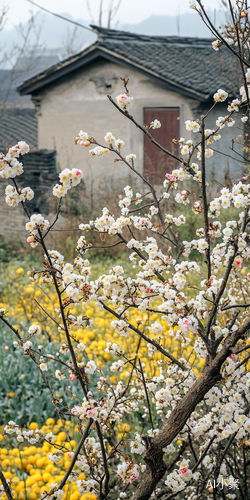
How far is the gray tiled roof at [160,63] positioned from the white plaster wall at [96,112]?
0.40 m

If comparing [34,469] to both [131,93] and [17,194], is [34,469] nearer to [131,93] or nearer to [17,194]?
[17,194]

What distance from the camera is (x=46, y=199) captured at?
29.1 ft

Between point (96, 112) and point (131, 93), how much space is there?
3.27 feet

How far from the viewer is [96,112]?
12.3 meters

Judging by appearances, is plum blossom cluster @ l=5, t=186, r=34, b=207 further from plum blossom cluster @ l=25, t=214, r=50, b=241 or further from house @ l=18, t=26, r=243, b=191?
house @ l=18, t=26, r=243, b=191

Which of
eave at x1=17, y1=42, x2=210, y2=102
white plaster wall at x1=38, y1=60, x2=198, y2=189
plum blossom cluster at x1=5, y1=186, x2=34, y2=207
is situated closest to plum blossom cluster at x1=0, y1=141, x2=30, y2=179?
plum blossom cluster at x1=5, y1=186, x2=34, y2=207

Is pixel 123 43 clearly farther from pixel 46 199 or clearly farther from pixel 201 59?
pixel 46 199

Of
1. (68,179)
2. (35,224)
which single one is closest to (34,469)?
(35,224)

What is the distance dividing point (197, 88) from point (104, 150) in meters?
9.40

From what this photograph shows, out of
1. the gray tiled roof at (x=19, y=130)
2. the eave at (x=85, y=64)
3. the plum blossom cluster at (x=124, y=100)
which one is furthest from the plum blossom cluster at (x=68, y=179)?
the gray tiled roof at (x=19, y=130)

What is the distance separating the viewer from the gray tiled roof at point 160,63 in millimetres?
10859

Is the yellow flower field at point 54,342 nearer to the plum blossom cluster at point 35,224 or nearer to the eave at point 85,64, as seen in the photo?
the plum blossom cluster at point 35,224

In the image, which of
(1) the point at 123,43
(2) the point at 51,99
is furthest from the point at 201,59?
(2) the point at 51,99

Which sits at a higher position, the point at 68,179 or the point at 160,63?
the point at 160,63
